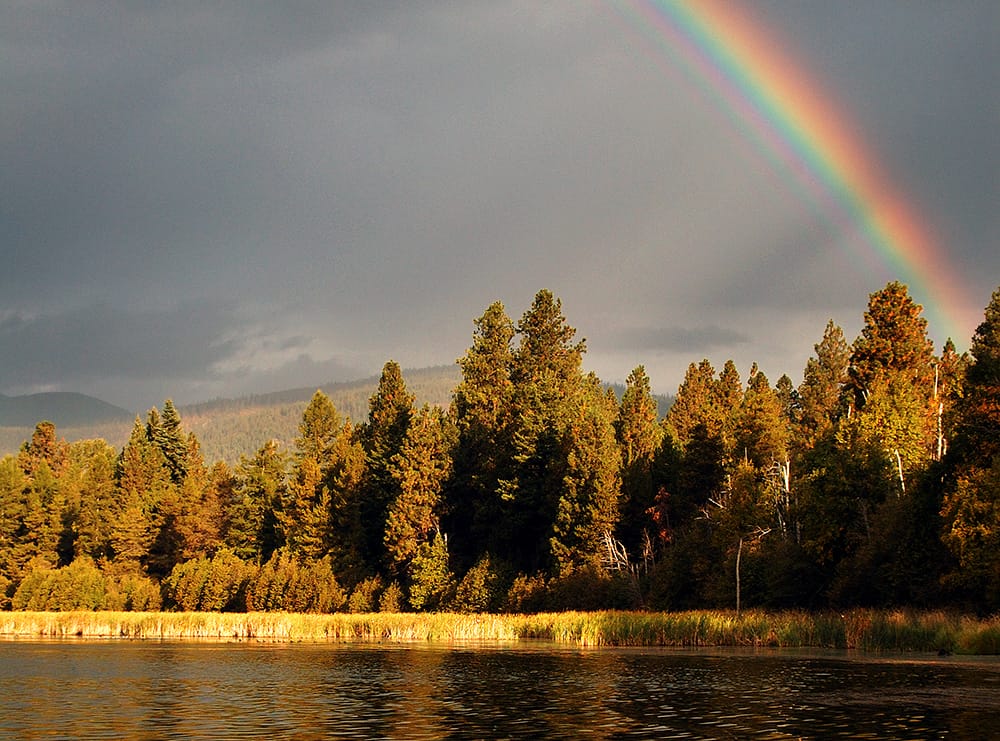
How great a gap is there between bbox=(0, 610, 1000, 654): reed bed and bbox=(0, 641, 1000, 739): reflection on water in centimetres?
478

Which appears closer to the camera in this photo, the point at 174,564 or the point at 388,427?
the point at 388,427

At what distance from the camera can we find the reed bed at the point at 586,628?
209 feet

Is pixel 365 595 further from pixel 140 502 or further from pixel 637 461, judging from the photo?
pixel 140 502

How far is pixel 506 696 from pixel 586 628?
128 ft

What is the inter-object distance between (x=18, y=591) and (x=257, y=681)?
107 m

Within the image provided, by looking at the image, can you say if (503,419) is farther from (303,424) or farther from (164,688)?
(164,688)

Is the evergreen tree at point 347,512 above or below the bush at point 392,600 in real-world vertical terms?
above

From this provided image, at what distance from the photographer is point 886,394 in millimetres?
93000

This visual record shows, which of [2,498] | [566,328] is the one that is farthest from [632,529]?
[2,498]

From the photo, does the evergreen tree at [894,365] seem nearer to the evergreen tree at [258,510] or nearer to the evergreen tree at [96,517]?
the evergreen tree at [258,510]

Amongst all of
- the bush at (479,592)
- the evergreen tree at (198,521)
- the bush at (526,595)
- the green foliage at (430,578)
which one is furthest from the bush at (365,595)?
the evergreen tree at (198,521)

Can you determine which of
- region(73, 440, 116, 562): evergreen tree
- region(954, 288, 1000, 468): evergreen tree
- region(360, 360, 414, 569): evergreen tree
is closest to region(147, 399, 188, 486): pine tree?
region(73, 440, 116, 562): evergreen tree

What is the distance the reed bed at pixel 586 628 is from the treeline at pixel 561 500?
6.04 metres

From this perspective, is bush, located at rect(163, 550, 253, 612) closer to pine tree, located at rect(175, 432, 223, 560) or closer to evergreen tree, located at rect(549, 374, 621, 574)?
pine tree, located at rect(175, 432, 223, 560)
